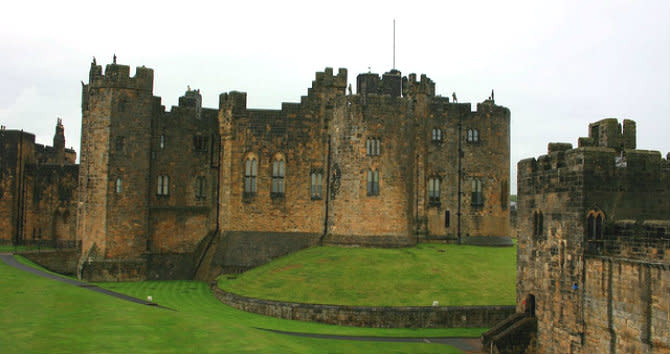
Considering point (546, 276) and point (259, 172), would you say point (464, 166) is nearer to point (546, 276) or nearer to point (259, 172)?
point (259, 172)

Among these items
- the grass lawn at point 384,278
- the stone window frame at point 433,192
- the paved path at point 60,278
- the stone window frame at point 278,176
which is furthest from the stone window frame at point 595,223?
the stone window frame at point 278,176

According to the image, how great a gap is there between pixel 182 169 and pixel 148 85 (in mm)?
6110

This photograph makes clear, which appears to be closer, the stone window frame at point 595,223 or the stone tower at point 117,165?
the stone window frame at point 595,223

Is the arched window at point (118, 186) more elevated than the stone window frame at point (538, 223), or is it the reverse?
the arched window at point (118, 186)

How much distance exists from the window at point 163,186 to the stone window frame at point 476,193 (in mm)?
21327

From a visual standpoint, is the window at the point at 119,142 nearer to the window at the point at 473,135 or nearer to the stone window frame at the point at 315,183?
the stone window frame at the point at 315,183

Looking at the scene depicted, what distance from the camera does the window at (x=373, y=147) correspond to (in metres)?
36.8

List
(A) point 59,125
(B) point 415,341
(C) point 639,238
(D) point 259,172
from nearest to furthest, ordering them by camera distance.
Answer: (C) point 639,238 → (B) point 415,341 → (D) point 259,172 → (A) point 59,125

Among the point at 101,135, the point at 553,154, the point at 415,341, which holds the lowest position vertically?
the point at 415,341

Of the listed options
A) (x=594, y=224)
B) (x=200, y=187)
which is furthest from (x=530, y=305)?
(x=200, y=187)

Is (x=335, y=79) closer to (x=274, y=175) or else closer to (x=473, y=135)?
(x=274, y=175)

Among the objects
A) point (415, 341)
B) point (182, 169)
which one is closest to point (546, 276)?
point (415, 341)

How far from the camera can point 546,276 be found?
20484mm

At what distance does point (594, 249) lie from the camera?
59.7ft
